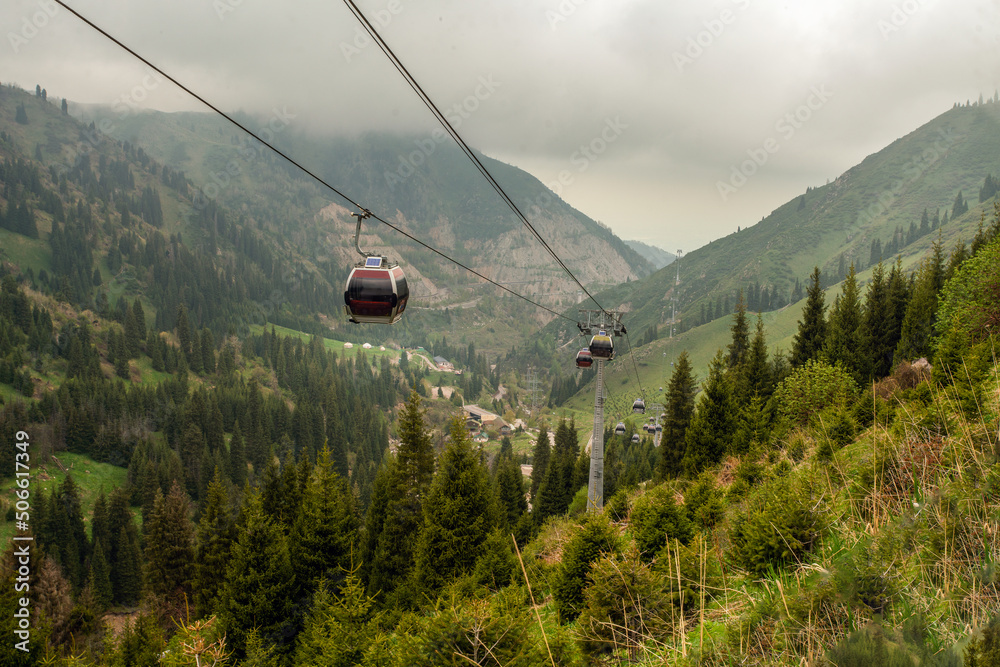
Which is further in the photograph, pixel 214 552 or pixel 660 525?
pixel 214 552

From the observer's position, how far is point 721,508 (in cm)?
1022

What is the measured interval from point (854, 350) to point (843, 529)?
36502 millimetres

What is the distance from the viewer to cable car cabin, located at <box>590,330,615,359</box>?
22.6m

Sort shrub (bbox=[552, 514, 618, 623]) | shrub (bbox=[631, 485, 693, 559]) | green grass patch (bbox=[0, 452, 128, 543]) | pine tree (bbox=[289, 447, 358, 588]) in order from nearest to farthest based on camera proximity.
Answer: shrub (bbox=[552, 514, 618, 623]) → shrub (bbox=[631, 485, 693, 559]) → pine tree (bbox=[289, 447, 358, 588]) → green grass patch (bbox=[0, 452, 128, 543])

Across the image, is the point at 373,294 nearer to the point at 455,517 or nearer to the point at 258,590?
the point at 455,517

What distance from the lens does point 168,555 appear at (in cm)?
3972

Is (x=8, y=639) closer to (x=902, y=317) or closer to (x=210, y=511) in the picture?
(x=210, y=511)

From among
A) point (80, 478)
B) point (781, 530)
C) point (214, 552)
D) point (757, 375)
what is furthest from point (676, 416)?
point (80, 478)

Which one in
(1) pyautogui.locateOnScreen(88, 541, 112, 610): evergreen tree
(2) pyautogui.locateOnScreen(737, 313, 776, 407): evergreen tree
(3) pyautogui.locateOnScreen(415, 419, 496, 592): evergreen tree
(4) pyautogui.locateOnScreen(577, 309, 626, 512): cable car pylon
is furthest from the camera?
(1) pyautogui.locateOnScreen(88, 541, 112, 610): evergreen tree

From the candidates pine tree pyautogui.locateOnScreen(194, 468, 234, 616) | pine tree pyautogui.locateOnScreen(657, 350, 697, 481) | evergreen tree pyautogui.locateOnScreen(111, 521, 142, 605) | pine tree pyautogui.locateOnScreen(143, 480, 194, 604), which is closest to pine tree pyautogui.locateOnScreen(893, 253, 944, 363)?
pine tree pyautogui.locateOnScreen(657, 350, 697, 481)

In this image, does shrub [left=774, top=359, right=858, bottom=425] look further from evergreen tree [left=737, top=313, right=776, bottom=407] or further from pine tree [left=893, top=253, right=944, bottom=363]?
pine tree [left=893, top=253, right=944, bottom=363]

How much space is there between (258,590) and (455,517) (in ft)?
29.2

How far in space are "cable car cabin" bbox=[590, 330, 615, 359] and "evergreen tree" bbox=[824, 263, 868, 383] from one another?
19486 millimetres

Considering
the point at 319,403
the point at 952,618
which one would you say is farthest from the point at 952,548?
the point at 319,403
